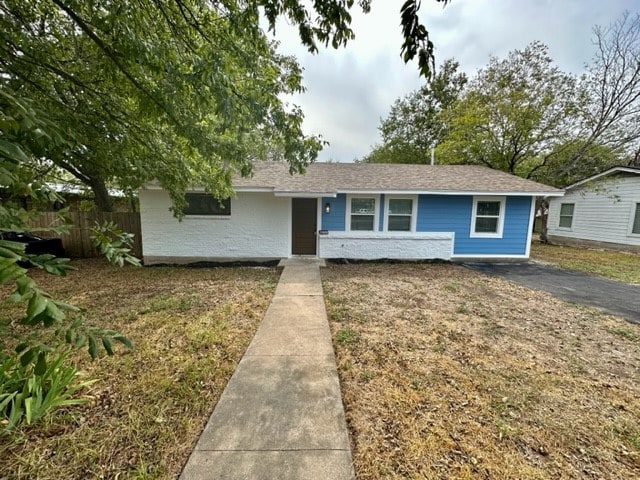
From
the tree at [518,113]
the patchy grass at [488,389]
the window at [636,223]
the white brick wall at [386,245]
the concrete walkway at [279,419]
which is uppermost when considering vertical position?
the tree at [518,113]

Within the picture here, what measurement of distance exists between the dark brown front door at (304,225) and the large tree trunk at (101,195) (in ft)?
22.9

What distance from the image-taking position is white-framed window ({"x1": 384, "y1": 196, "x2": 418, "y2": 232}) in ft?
30.9

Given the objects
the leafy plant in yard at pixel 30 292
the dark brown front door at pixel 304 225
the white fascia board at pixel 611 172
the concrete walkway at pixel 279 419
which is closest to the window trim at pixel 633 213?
the white fascia board at pixel 611 172

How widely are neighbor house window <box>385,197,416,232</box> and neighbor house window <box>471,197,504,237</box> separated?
6.80 feet

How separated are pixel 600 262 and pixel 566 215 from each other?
22.2 ft

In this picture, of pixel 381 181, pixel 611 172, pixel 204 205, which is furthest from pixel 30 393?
pixel 611 172

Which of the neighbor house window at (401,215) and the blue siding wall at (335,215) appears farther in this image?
the neighbor house window at (401,215)

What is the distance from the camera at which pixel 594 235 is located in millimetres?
13633

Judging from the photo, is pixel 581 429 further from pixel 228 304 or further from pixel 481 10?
pixel 228 304

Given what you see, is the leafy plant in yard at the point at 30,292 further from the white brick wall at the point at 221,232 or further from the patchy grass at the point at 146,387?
the white brick wall at the point at 221,232

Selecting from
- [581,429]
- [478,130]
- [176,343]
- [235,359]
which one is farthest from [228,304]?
[478,130]

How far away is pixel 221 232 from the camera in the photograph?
902cm

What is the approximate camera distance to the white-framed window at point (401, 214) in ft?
30.9

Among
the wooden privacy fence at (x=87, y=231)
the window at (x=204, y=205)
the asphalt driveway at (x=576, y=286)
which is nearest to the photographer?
the asphalt driveway at (x=576, y=286)
